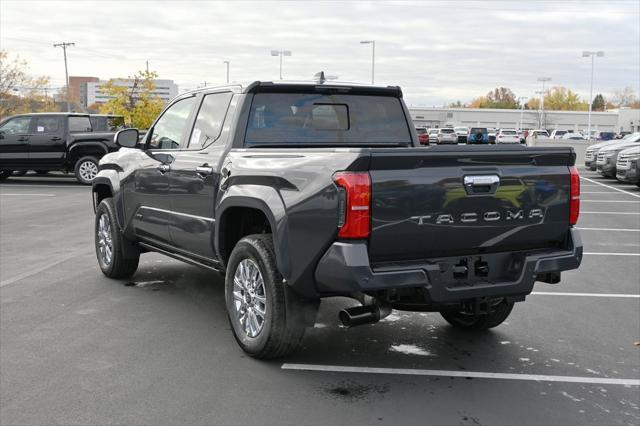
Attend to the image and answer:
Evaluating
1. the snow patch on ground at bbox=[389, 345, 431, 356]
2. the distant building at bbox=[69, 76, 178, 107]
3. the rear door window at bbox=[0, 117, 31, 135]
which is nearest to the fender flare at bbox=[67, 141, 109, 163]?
the rear door window at bbox=[0, 117, 31, 135]

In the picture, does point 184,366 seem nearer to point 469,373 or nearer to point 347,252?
point 347,252

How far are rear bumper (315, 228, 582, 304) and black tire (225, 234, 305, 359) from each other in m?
0.39

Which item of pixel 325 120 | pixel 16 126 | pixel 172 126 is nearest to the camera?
pixel 325 120

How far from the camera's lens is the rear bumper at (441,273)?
13.5 feet

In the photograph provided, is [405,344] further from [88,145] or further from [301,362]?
[88,145]

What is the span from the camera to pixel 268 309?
474cm

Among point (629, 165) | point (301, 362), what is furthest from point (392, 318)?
point (629, 165)

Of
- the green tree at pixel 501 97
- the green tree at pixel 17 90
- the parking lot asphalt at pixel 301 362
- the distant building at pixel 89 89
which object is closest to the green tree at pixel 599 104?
the green tree at pixel 501 97

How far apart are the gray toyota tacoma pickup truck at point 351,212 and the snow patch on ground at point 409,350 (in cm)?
58

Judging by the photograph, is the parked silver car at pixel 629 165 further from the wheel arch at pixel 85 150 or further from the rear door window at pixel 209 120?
the rear door window at pixel 209 120

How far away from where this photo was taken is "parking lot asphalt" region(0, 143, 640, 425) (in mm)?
4145

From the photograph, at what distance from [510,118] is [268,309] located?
124995 mm

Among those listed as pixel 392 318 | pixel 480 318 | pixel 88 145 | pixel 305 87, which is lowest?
pixel 392 318

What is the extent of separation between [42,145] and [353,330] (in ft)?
53.2
